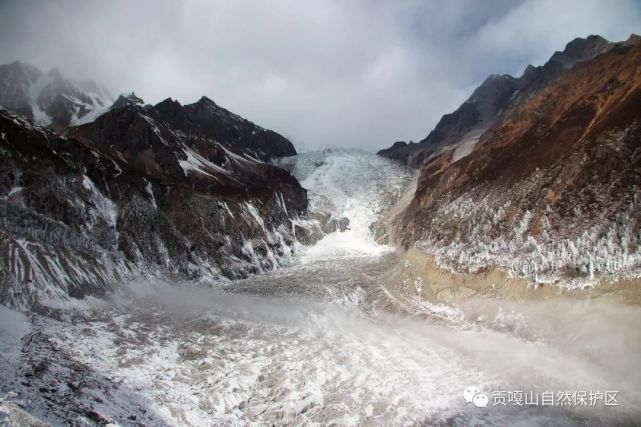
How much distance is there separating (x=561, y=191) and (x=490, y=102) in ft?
430

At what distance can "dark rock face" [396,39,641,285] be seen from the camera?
23422 mm

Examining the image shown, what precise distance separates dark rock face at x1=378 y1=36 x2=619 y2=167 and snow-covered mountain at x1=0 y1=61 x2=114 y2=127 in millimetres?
93341

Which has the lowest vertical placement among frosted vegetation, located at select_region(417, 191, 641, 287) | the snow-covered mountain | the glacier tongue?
frosted vegetation, located at select_region(417, 191, 641, 287)

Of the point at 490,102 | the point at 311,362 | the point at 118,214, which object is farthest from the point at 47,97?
the point at 490,102

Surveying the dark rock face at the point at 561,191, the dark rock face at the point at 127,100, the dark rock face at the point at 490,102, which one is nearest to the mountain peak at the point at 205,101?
the dark rock face at the point at 127,100

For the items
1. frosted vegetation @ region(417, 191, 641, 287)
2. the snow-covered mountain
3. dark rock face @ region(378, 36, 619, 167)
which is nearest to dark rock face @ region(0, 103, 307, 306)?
frosted vegetation @ region(417, 191, 641, 287)

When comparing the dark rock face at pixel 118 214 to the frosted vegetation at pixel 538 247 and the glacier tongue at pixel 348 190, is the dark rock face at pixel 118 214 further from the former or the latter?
the frosted vegetation at pixel 538 247

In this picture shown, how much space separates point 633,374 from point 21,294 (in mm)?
31010

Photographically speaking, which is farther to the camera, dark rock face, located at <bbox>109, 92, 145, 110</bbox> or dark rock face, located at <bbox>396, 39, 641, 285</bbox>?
dark rock face, located at <bbox>109, 92, 145, 110</bbox>

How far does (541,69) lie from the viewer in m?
129

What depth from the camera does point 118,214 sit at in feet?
132

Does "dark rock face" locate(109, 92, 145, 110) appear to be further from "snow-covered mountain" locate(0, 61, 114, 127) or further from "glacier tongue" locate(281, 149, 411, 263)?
"glacier tongue" locate(281, 149, 411, 263)

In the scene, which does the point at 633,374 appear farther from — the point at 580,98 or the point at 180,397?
the point at 580,98

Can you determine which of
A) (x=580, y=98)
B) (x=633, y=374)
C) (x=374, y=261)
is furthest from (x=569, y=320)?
A: (x=374, y=261)
